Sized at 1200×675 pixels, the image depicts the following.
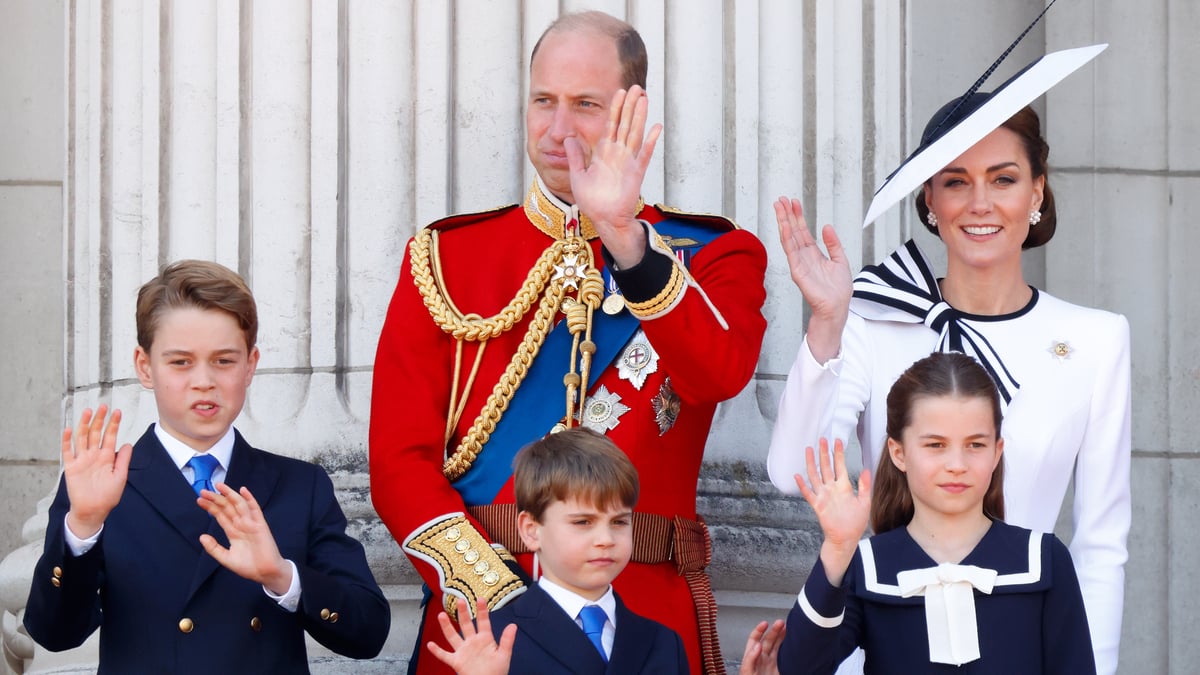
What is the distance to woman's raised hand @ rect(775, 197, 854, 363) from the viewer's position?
3.72 m

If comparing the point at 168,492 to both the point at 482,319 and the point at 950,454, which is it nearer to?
the point at 482,319

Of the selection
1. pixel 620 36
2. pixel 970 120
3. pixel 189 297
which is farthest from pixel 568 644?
pixel 970 120

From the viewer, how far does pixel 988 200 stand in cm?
400

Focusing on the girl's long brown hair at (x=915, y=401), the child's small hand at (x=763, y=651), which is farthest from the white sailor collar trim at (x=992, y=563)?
the child's small hand at (x=763, y=651)

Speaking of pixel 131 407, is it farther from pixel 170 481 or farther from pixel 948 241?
pixel 948 241

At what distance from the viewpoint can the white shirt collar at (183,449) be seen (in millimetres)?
3684

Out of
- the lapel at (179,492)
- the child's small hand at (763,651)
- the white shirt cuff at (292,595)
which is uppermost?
the lapel at (179,492)

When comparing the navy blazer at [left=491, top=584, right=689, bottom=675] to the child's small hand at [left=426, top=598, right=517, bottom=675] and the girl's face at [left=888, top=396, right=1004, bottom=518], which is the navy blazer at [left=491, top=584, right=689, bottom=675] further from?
the girl's face at [left=888, top=396, right=1004, bottom=518]

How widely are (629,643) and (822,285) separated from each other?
0.84m

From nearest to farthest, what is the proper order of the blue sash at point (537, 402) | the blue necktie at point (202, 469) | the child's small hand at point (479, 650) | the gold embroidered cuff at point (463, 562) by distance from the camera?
the child's small hand at point (479, 650), the gold embroidered cuff at point (463, 562), the blue necktie at point (202, 469), the blue sash at point (537, 402)

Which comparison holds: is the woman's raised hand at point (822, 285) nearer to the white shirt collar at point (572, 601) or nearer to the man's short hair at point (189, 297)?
the white shirt collar at point (572, 601)

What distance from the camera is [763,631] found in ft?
12.0

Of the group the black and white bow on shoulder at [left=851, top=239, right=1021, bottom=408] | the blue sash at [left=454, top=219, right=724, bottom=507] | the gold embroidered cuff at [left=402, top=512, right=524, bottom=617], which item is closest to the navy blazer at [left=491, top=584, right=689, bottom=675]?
the gold embroidered cuff at [left=402, top=512, right=524, bottom=617]

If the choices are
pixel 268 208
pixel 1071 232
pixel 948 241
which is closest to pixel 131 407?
pixel 268 208
